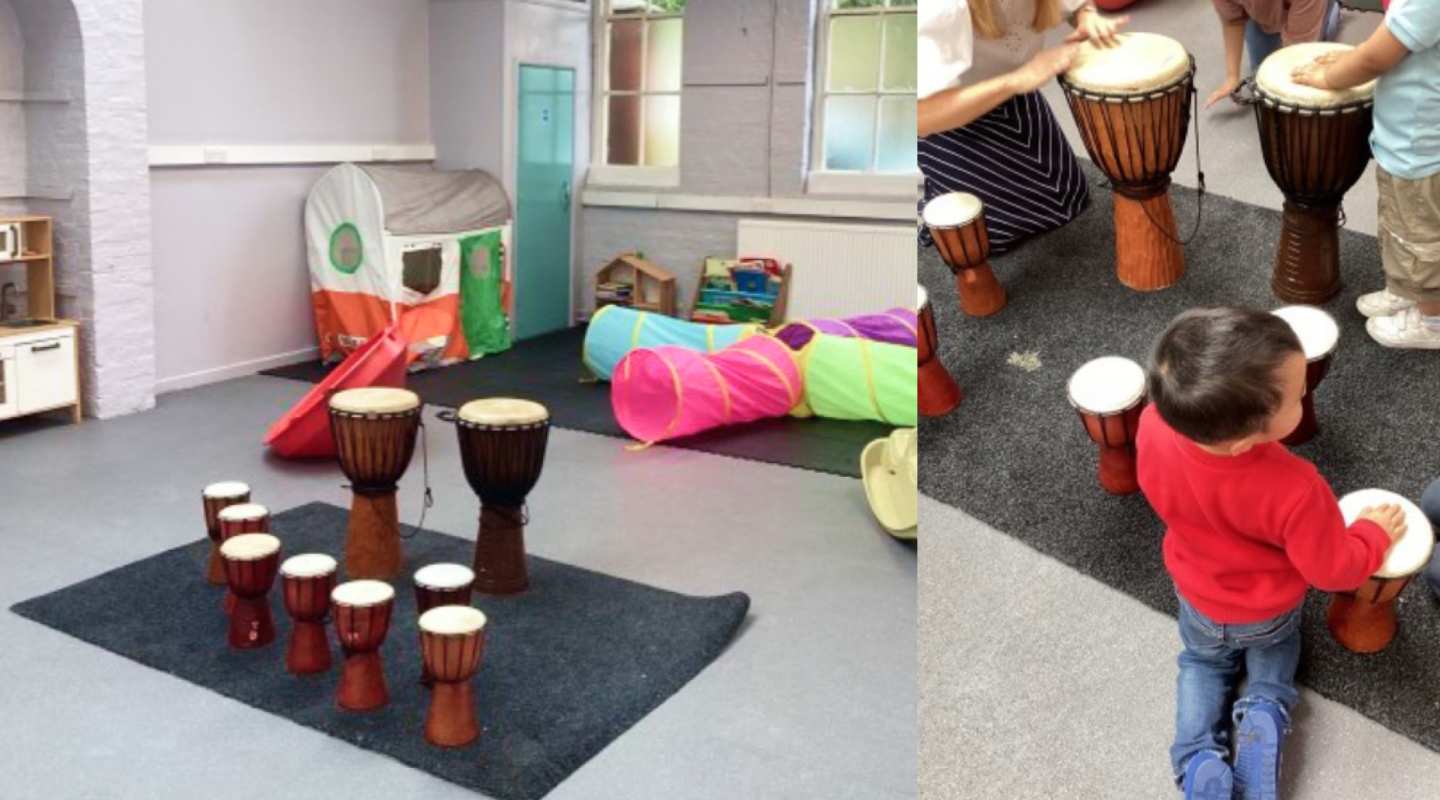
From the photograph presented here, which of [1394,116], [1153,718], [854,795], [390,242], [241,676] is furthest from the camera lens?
[390,242]

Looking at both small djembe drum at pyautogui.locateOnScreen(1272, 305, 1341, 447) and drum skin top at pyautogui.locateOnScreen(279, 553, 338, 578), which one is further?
drum skin top at pyautogui.locateOnScreen(279, 553, 338, 578)

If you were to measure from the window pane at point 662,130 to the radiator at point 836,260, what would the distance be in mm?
950

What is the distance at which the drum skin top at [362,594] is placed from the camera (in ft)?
9.22

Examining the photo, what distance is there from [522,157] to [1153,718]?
24.3ft

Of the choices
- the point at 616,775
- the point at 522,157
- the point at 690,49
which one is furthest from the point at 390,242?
the point at 616,775

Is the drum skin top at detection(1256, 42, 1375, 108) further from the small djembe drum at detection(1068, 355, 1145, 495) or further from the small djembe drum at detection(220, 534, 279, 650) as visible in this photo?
the small djembe drum at detection(220, 534, 279, 650)

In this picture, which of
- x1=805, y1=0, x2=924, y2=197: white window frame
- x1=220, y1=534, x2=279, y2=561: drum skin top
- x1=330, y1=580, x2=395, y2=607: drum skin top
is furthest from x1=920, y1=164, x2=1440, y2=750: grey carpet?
x1=805, y1=0, x2=924, y2=197: white window frame

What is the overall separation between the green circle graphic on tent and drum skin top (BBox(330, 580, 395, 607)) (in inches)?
168

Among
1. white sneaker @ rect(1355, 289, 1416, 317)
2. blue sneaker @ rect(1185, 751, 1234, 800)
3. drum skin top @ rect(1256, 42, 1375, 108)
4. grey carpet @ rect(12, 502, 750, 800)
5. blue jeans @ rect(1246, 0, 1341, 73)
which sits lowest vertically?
grey carpet @ rect(12, 502, 750, 800)

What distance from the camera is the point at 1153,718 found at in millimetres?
917

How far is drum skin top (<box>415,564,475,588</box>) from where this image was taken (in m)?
3.00

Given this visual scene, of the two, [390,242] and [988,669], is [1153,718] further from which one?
[390,242]

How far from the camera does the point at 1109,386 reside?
91 cm

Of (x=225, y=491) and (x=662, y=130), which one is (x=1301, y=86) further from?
(x=662, y=130)
